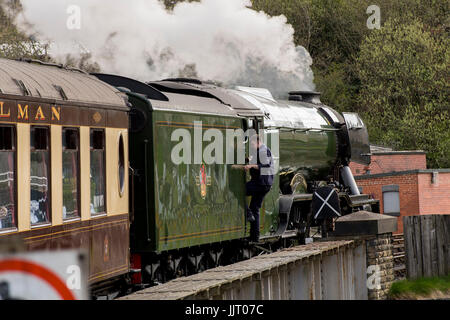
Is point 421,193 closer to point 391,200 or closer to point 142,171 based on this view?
point 391,200

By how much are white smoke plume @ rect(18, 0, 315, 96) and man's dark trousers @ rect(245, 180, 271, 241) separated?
844 cm

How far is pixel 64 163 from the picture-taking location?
302 inches

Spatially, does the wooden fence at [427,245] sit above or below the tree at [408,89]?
below

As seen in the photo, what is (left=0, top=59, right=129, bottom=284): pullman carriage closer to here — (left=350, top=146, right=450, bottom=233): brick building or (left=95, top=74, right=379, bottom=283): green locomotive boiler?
(left=95, top=74, right=379, bottom=283): green locomotive boiler

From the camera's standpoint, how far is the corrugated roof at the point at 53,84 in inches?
266

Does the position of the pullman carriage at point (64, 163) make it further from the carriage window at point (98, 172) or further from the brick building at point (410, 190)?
the brick building at point (410, 190)

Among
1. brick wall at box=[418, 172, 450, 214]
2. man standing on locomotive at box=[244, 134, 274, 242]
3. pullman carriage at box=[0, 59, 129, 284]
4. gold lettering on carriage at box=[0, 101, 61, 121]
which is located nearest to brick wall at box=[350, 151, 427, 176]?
brick wall at box=[418, 172, 450, 214]

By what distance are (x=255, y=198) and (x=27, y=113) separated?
6.50 m

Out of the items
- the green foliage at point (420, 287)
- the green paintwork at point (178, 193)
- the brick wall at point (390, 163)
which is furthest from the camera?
the brick wall at point (390, 163)

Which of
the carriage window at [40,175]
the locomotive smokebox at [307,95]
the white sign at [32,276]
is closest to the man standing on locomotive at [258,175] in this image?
the locomotive smokebox at [307,95]

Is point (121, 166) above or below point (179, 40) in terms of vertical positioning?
below

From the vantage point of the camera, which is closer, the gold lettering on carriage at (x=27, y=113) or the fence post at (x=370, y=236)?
the gold lettering on carriage at (x=27, y=113)

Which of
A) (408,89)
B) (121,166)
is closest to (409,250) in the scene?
(121,166)

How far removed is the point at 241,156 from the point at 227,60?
47.6ft
